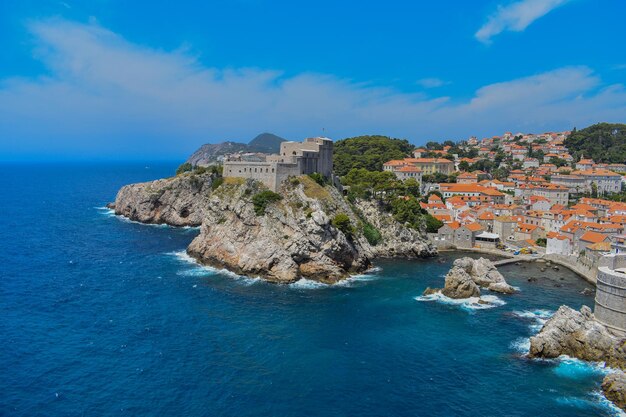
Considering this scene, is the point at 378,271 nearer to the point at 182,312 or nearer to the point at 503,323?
the point at 503,323

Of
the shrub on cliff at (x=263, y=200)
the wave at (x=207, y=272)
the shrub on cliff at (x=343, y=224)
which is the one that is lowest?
the wave at (x=207, y=272)

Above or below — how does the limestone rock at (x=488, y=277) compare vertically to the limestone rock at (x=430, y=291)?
above

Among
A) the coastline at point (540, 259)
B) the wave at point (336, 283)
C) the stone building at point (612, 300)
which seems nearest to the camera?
the stone building at point (612, 300)

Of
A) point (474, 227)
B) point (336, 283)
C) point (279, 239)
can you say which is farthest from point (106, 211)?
point (474, 227)

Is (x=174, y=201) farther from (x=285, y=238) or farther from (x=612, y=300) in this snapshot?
(x=612, y=300)

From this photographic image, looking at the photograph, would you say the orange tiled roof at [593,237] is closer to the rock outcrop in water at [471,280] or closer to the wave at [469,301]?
the rock outcrop in water at [471,280]

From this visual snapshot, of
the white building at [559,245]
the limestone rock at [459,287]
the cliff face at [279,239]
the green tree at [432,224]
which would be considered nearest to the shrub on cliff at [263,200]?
the cliff face at [279,239]

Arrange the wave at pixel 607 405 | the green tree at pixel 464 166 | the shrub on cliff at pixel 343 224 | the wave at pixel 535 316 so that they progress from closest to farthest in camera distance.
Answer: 1. the wave at pixel 607 405
2. the wave at pixel 535 316
3. the shrub on cliff at pixel 343 224
4. the green tree at pixel 464 166

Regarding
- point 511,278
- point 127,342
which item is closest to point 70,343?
point 127,342
